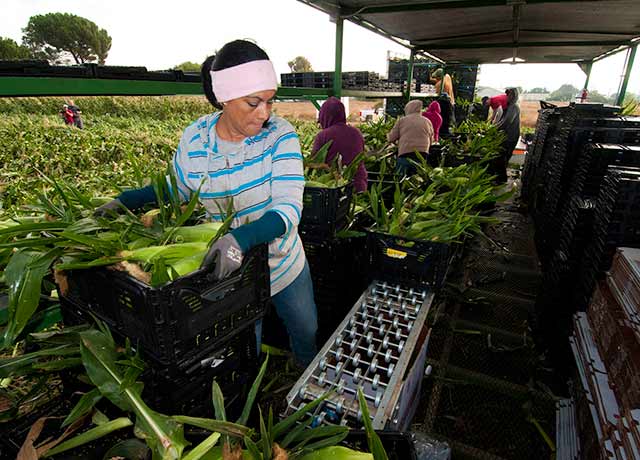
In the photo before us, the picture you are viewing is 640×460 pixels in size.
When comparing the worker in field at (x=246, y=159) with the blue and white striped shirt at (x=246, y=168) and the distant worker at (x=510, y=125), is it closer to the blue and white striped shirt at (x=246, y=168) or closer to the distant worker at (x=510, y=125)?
the blue and white striped shirt at (x=246, y=168)

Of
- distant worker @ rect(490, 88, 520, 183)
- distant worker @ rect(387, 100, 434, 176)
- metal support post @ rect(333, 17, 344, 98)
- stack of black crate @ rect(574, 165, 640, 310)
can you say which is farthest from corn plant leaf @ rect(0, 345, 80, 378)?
distant worker @ rect(490, 88, 520, 183)

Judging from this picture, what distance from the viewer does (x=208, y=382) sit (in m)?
1.44

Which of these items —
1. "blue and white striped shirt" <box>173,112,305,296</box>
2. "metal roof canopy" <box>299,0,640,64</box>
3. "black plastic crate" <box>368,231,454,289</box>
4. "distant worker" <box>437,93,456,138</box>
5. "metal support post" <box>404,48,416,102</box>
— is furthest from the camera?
"distant worker" <box>437,93,456,138</box>

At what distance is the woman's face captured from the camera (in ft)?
4.92

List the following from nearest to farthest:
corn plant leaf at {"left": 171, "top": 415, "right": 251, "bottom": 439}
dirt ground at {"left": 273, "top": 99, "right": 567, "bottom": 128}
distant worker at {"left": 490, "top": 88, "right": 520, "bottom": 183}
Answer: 1. corn plant leaf at {"left": 171, "top": 415, "right": 251, "bottom": 439}
2. distant worker at {"left": 490, "top": 88, "right": 520, "bottom": 183}
3. dirt ground at {"left": 273, "top": 99, "right": 567, "bottom": 128}

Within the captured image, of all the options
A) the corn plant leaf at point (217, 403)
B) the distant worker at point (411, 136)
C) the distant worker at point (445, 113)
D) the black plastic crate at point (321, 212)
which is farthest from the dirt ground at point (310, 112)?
the corn plant leaf at point (217, 403)

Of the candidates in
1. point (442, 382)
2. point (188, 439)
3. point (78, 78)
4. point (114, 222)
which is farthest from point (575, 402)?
point (78, 78)

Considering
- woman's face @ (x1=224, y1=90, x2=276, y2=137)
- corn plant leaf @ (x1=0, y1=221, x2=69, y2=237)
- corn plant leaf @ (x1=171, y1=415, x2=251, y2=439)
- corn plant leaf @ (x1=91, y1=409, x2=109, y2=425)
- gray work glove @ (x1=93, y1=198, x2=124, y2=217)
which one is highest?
woman's face @ (x1=224, y1=90, x2=276, y2=137)

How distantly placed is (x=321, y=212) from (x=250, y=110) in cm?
116

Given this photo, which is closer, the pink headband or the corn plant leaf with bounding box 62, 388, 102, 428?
the corn plant leaf with bounding box 62, 388, 102, 428

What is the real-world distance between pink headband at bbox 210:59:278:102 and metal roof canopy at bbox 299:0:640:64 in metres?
3.29

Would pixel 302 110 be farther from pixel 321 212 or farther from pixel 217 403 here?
pixel 217 403

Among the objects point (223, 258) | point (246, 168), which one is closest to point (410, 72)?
point (246, 168)

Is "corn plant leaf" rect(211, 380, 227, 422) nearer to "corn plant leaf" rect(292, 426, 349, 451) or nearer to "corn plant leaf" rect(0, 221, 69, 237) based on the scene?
"corn plant leaf" rect(292, 426, 349, 451)
